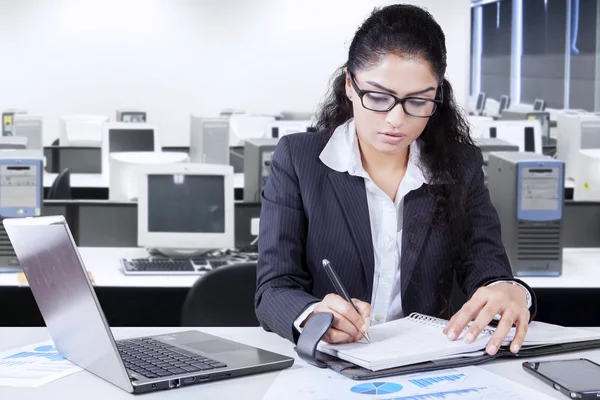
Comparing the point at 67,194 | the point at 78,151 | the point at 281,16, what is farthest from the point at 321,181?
the point at 281,16

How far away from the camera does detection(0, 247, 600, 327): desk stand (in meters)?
3.52

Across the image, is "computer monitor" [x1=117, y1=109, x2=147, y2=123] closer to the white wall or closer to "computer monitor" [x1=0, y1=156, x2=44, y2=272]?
the white wall

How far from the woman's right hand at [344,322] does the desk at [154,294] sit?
6.29 ft

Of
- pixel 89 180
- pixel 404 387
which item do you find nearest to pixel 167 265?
pixel 404 387

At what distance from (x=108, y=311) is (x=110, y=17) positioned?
756cm

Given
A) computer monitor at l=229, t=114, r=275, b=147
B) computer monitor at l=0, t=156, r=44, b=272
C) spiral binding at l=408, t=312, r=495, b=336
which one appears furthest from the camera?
computer monitor at l=229, t=114, r=275, b=147

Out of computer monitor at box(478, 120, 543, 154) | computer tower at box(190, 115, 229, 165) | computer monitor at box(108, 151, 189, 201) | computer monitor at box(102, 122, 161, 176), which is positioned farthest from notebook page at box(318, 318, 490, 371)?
computer monitor at box(478, 120, 543, 154)

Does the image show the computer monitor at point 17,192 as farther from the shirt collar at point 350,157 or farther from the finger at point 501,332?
the finger at point 501,332

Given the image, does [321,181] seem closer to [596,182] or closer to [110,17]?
[596,182]

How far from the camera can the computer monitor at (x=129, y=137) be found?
262 inches

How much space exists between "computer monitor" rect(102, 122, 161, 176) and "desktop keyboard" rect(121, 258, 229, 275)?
2895 millimetres

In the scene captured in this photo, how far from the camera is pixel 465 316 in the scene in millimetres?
1688

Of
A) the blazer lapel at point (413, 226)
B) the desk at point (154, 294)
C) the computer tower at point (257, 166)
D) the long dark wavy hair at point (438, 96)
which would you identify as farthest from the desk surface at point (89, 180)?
the blazer lapel at point (413, 226)

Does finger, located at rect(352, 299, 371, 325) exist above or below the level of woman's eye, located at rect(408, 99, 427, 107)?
below
